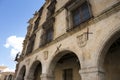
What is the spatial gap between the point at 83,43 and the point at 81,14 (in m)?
2.39

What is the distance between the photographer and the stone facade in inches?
207

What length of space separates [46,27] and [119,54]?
619 centimetres

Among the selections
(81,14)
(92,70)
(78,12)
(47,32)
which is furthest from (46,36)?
(92,70)

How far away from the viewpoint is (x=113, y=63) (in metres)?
7.61

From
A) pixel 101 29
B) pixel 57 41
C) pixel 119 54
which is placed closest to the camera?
pixel 101 29

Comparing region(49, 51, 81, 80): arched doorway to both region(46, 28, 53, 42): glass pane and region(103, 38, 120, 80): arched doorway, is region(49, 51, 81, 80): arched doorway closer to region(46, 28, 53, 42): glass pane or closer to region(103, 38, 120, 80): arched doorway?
region(46, 28, 53, 42): glass pane

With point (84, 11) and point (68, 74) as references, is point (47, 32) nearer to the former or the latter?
point (68, 74)

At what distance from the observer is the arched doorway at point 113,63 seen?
728 cm

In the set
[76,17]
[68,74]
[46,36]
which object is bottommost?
[68,74]

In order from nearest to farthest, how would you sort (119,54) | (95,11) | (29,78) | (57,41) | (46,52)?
(95,11)
(119,54)
(57,41)
(46,52)
(29,78)

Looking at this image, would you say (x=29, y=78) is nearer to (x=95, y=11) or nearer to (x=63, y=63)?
(x=63, y=63)

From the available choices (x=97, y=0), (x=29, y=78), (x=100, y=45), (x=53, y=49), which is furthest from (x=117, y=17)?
(x=29, y=78)

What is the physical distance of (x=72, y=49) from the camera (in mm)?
6738

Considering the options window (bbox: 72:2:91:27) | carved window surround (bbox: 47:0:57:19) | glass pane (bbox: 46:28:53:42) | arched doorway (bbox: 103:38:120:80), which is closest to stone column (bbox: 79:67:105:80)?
arched doorway (bbox: 103:38:120:80)
